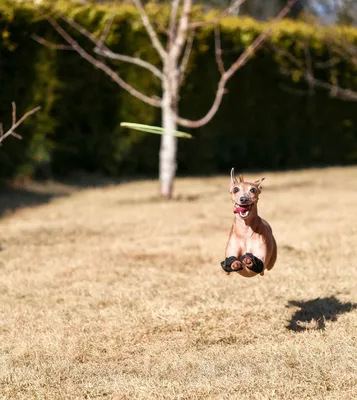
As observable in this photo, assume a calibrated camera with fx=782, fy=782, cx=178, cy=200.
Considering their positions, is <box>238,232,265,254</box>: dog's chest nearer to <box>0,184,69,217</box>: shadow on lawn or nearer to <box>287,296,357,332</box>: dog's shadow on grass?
<box>287,296,357,332</box>: dog's shadow on grass

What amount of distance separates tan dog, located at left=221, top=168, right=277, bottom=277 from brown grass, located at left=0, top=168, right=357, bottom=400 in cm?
67

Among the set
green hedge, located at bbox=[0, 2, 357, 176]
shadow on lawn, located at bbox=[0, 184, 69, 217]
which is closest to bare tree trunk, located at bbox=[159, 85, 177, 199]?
shadow on lawn, located at bbox=[0, 184, 69, 217]

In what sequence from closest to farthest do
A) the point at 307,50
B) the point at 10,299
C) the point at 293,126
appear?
the point at 10,299 < the point at 307,50 < the point at 293,126

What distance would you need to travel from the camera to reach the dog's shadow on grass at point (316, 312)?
19.3 ft

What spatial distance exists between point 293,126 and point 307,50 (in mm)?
2358

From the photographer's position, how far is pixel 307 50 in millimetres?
17094

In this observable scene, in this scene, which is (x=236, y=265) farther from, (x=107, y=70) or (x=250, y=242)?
(x=107, y=70)

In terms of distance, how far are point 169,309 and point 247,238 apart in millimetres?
1638

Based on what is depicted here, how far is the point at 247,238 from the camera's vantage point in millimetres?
4965

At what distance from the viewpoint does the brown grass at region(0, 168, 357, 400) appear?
186 inches

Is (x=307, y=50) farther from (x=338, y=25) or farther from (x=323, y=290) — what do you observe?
(x=323, y=290)

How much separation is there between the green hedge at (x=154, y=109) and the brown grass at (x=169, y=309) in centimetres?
Result: 325

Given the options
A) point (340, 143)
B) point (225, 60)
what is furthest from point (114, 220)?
point (340, 143)

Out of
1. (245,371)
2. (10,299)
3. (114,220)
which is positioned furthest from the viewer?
(114,220)
